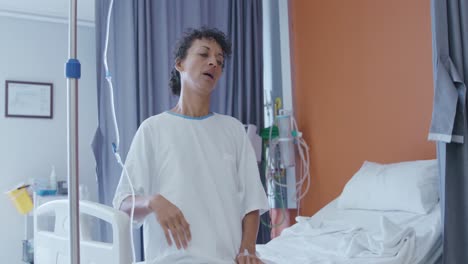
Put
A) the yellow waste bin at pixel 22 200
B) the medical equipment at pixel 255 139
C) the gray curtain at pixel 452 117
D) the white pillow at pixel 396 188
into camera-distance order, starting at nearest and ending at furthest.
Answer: the gray curtain at pixel 452 117 → the white pillow at pixel 396 188 → the medical equipment at pixel 255 139 → the yellow waste bin at pixel 22 200

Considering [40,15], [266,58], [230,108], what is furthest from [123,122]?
[40,15]

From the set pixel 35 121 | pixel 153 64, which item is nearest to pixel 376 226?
pixel 153 64

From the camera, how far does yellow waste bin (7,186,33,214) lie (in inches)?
131

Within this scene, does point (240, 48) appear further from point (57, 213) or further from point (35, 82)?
point (57, 213)

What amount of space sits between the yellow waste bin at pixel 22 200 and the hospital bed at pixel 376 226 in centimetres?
220

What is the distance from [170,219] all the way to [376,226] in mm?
1135

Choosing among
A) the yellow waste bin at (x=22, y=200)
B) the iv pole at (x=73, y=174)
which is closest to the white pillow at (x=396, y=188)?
the iv pole at (x=73, y=174)

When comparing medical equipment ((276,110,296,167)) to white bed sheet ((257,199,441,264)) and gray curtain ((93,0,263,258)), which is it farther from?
white bed sheet ((257,199,441,264))

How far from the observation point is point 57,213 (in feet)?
3.76

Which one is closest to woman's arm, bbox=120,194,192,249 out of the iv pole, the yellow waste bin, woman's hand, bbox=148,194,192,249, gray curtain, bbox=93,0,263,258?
woman's hand, bbox=148,194,192,249

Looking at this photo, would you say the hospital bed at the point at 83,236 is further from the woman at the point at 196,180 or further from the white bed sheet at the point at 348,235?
the white bed sheet at the point at 348,235

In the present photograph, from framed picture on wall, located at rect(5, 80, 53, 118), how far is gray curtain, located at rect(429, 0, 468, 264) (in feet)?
10.0

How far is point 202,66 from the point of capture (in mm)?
1359

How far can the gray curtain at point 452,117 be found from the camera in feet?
5.51
